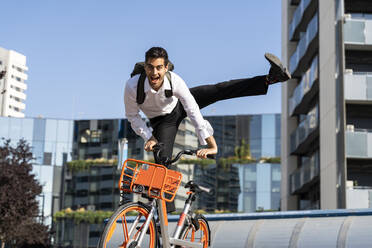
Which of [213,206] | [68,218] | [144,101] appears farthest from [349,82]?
[68,218]

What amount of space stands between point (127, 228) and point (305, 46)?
120ft

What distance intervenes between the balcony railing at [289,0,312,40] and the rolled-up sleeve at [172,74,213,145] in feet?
117

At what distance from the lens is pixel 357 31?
3422cm

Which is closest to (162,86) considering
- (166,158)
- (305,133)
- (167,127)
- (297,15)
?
(167,127)

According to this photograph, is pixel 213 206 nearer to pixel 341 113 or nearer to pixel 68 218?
pixel 68 218

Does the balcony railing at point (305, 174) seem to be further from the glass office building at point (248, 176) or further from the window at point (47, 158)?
the window at point (47, 158)

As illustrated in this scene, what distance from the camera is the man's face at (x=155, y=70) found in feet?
21.4

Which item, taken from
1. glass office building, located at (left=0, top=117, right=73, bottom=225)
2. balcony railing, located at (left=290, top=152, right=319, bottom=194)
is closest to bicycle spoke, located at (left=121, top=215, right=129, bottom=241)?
balcony railing, located at (left=290, top=152, right=319, bottom=194)

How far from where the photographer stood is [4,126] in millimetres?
75438

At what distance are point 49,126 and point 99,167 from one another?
806 centimetres

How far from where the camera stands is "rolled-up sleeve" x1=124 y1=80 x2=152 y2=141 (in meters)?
6.86

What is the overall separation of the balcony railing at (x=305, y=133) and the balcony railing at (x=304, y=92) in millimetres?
Result: 1259

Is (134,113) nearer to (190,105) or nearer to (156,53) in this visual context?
(190,105)

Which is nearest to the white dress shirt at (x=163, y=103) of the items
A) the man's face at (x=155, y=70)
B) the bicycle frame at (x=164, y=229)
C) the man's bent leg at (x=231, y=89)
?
the man's face at (x=155, y=70)
